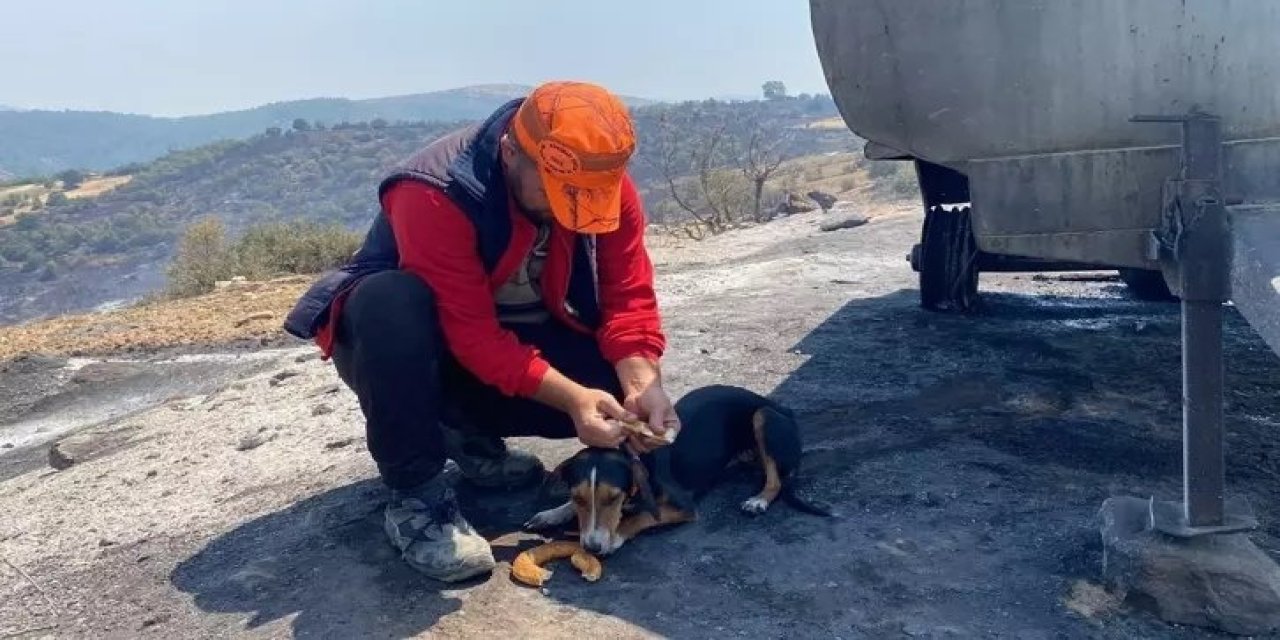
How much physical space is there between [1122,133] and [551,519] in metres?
2.04

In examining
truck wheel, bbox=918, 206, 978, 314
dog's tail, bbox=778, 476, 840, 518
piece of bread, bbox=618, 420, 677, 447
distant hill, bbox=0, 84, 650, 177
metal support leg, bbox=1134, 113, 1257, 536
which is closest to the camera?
metal support leg, bbox=1134, 113, 1257, 536

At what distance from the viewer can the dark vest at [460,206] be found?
3.08 meters

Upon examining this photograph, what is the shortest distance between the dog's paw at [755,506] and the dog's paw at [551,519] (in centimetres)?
57

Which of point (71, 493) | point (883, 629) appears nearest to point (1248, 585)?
point (883, 629)

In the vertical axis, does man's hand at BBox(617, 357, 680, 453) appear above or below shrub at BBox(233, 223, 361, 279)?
above

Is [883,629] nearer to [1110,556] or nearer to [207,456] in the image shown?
[1110,556]

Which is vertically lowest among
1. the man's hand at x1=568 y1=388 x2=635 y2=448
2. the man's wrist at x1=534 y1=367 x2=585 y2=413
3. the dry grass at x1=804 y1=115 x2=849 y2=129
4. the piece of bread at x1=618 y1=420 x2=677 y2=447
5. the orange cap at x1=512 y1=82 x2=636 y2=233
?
the dry grass at x1=804 y1=115 x2=849 y2=129

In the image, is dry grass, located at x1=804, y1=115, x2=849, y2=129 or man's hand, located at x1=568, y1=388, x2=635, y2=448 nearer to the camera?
man's hand, located at x1=568, y1=388, x2=635, y2=448

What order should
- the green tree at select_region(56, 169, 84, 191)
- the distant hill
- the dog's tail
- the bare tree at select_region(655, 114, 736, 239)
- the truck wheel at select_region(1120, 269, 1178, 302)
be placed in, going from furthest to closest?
the distant hill
the green tree at select_region(56, 169, 84, 191)
the bare tree at select_region(655, 114, 736, 239)
the truck wheel at select_region(1120, 269, 1178, 302)
the dog's tail

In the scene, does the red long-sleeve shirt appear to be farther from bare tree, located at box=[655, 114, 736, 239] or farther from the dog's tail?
bare tree, located at box=[655, 114, 736, 239]

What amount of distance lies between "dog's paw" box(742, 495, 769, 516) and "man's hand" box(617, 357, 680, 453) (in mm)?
436

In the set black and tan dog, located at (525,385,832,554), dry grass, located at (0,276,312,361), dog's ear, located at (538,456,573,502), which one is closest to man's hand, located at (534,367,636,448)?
black and tan dog, located at (525,385,832,554)

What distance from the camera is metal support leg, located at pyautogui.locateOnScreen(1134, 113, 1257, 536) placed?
2.73m

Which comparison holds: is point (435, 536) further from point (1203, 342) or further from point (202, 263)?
point (202, 263)
